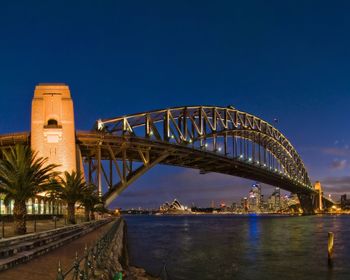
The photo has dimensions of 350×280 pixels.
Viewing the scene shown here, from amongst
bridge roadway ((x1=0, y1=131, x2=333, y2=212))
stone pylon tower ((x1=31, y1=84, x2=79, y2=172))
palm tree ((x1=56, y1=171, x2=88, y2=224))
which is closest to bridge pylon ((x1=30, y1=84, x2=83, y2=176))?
stone pylon tower ((x1=31, y1=84, x2=79, y2=172))

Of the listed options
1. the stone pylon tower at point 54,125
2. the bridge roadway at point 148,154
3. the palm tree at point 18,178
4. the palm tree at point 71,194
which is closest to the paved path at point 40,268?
the palm tree at point 18,178

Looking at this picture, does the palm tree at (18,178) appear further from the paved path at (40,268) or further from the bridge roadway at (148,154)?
the bridge roadway at (148,154)

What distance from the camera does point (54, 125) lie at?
2699 inches

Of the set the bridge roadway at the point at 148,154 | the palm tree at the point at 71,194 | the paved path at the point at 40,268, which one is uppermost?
the bridge roadway at the point at 148,154

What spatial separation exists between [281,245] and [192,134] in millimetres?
51888

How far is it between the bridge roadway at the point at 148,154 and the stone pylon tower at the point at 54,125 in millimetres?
2849

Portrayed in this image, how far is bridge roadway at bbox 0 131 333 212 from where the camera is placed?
235ft

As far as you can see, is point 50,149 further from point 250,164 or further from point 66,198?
point 250,164

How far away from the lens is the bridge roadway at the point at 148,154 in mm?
71625

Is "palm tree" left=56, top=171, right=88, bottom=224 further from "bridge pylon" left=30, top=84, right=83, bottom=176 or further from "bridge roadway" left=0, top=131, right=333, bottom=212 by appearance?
"bridge roadway" left=0, top=131, right=333, bottom=212

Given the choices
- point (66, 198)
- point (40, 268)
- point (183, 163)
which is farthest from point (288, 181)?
point (40, 268)

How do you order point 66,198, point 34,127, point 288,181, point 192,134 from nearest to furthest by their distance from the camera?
1. point 66,198
2. point 34,127
3. point 192,134
4. point 288,181

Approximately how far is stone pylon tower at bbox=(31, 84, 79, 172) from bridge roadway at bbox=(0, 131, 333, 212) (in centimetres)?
285

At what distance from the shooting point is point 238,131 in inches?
5108
